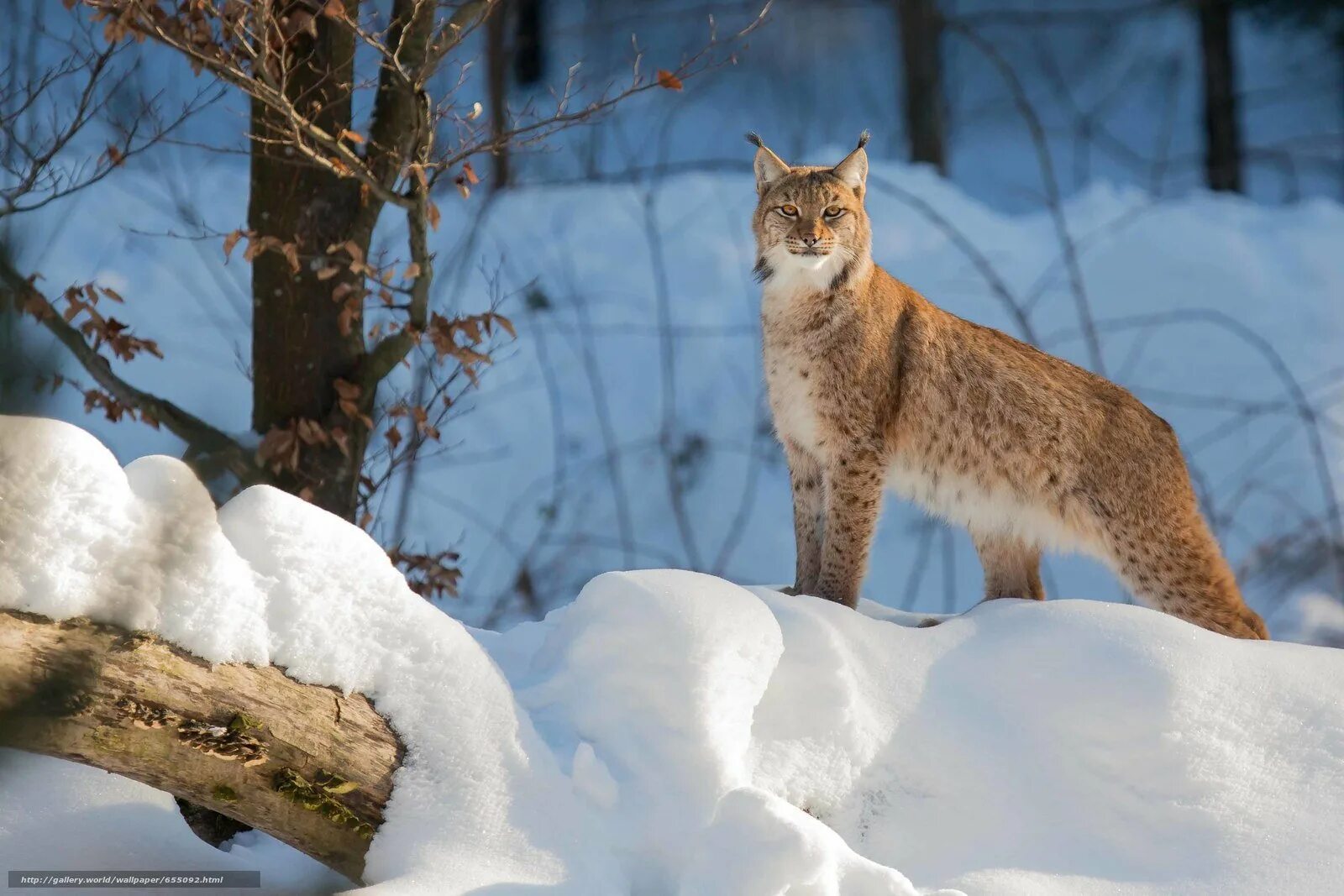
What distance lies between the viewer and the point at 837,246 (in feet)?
14.1

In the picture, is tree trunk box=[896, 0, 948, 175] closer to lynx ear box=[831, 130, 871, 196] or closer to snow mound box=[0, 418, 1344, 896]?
lynx ear box=[831, 130, 871, 196]

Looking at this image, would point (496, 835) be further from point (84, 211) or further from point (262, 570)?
point (84, 211)

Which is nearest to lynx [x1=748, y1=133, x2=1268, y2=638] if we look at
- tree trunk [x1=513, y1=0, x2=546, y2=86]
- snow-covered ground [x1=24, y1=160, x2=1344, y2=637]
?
snow-covered ground [x1=24, y1=160, x2=1344, y2=637]

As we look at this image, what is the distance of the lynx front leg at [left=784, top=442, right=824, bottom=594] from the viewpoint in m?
4.50

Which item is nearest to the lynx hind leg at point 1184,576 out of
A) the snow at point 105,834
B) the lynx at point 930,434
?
the lynx at point 930,434

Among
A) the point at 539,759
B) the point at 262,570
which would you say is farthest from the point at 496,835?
the point at 262,570

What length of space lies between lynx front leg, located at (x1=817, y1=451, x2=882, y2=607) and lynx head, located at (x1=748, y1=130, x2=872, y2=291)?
560 mm

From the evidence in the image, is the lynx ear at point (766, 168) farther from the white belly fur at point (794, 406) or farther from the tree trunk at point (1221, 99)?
the tree trunk at point (1221, 99)

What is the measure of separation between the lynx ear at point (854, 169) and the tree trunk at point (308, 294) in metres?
1.51

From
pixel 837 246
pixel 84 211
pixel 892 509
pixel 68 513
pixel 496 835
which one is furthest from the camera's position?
pixel 84 211

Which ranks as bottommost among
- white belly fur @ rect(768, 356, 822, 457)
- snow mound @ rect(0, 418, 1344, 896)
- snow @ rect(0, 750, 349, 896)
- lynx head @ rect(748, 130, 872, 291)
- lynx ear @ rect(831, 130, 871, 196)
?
snow @ rect(0, 750, 349, 896)

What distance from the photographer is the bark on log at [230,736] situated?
2449 mm

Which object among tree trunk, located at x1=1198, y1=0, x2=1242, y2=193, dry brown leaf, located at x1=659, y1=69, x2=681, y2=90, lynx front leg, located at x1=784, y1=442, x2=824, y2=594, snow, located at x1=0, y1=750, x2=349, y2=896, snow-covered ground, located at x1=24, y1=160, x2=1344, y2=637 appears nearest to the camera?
snow, located at x1=0, y1=750, x2=349, y2=896

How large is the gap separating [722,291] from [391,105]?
488 cm
